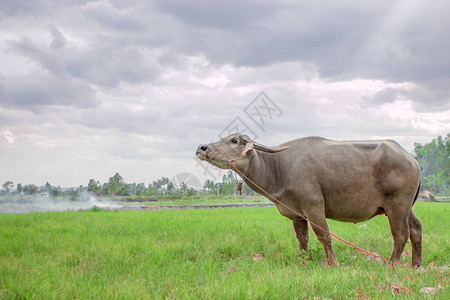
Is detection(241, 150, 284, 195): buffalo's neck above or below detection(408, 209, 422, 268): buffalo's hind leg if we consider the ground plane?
above

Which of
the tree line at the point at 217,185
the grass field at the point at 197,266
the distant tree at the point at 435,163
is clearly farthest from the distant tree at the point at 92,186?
the distant tree at the point at 435,163

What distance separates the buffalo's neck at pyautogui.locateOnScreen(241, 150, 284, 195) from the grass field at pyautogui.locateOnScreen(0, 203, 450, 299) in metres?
1.06

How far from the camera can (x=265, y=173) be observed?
5.16 m

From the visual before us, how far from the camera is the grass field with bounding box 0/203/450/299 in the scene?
11.2ft

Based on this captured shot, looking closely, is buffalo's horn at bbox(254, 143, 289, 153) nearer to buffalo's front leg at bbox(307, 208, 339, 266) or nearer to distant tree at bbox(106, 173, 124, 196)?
buffalo's front leg at bbox(307, 208, 339, 266)

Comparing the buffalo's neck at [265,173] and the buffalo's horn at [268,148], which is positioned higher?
the buffalo's horn at [268,148]

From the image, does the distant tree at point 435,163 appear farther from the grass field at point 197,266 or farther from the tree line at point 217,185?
the grass field at point 197,266

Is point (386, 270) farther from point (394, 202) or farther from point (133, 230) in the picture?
point (133, 230)

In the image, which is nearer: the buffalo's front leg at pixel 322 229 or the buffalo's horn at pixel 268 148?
the buffalo's front leg at pixel 322 229

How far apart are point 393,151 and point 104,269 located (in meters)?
4.21

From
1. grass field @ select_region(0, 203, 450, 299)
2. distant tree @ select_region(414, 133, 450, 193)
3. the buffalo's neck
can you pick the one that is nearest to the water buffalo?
the buffalo's neck

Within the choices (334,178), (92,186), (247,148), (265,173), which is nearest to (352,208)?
(334,178)

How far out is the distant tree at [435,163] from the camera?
156 ft

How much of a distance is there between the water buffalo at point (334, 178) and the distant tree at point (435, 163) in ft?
157
